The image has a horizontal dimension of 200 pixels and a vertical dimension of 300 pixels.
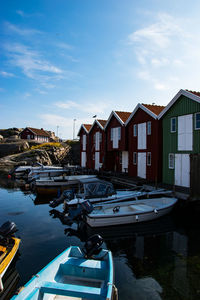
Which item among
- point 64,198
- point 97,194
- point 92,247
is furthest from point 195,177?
point 64,198

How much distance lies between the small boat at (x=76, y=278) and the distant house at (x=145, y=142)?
1481 cm

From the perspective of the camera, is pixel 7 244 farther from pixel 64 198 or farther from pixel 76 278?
pixel 64 198

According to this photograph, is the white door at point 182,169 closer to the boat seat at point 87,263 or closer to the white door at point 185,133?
the white door at point 185,133

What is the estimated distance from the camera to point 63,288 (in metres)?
6.16

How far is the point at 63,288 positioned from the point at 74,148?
5505 cm

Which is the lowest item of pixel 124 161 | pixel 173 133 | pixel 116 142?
pixel 124 161

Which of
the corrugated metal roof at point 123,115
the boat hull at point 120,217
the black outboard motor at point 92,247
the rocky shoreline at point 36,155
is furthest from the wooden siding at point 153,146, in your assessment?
the rocky shoreline at point 36,155

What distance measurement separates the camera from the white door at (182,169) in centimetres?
1869

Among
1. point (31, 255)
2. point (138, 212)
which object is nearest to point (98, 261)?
point (31, 255)

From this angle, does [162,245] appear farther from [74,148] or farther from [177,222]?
[74,148]

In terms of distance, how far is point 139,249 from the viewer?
10875 millimetres

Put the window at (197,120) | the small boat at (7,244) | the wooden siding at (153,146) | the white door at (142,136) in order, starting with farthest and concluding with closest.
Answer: the white door at (142,136) → the wooden siding at (153,146) → the window at (197,120) → the small boat at (7,244)

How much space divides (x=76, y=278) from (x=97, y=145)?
2837 centimetres

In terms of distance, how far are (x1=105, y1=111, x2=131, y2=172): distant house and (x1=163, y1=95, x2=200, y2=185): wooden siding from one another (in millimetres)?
7271
